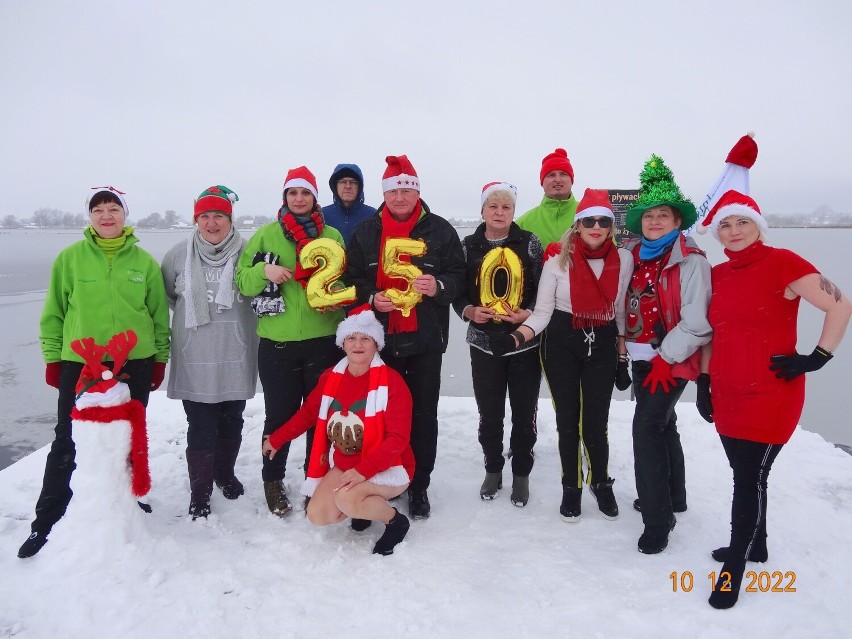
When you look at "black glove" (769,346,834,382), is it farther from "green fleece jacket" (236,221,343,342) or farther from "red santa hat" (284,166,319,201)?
"red santa hat" (284,166,319,201)

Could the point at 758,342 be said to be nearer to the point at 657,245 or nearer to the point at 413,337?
the point at 657,245

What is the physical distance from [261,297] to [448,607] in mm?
2025

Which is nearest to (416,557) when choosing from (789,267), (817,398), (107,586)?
(107,586)

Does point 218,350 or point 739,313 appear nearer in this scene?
point 739,313

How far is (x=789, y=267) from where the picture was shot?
7.64 feet

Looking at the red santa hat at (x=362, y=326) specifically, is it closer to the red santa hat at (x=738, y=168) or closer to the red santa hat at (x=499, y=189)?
the red santa hat at (x=499, y=189)

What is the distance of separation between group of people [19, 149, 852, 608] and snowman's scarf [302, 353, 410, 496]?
1cm

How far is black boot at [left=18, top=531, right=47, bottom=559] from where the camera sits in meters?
2.76

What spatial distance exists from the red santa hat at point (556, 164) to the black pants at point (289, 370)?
212 cm

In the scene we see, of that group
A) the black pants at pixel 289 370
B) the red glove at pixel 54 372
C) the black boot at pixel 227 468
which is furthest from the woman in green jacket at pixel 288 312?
the red glove at pixel 54 372

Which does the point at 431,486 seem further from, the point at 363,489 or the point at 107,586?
the point at 107,586

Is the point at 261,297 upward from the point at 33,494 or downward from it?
upward

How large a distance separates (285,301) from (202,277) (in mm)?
546

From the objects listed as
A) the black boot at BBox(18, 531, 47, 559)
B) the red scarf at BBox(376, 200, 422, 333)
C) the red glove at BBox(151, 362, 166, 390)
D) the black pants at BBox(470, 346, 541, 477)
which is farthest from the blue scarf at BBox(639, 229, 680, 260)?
the black boot at BBox(18, 531, 47, 559)
